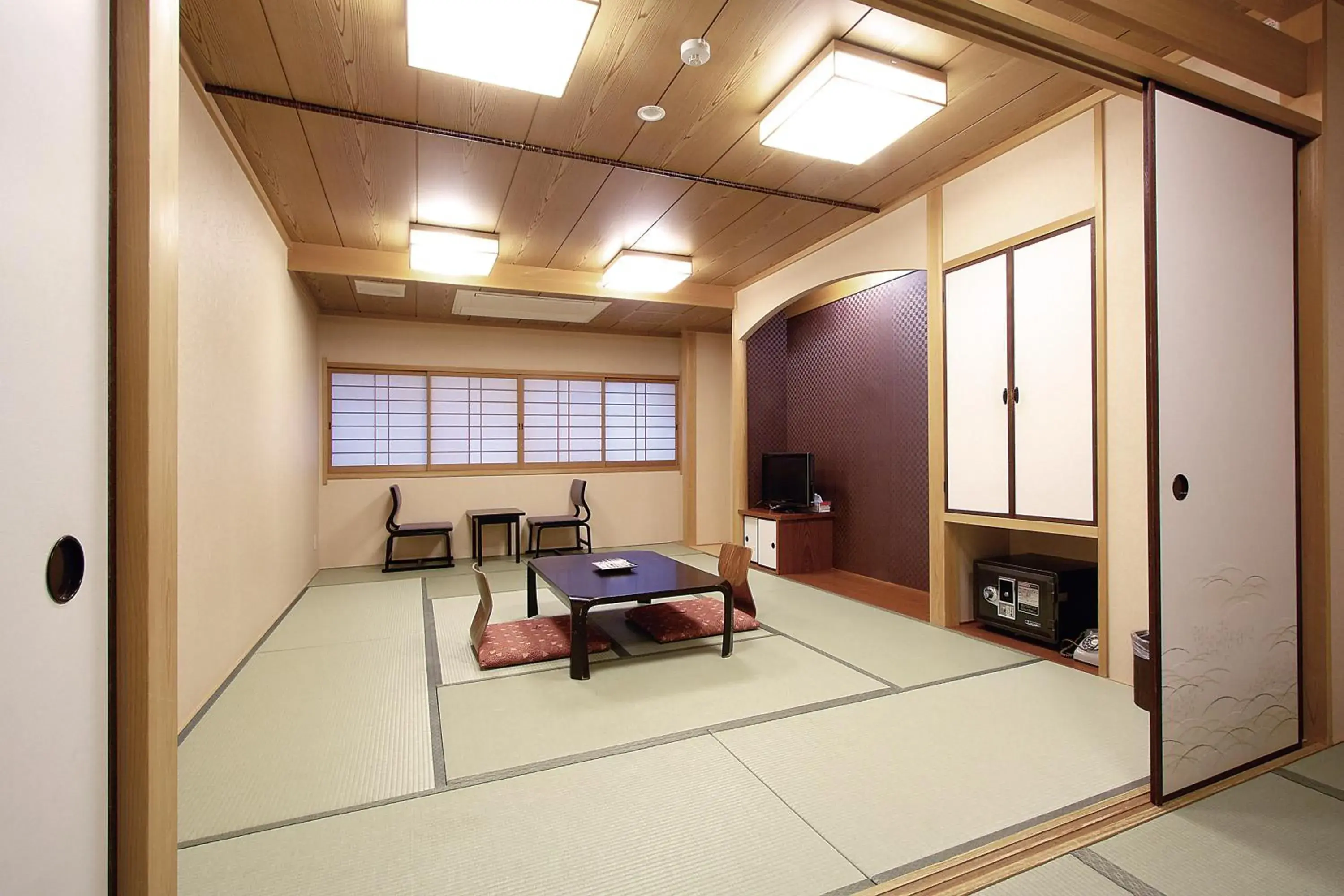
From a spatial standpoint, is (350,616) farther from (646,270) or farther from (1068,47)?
(1068,47)

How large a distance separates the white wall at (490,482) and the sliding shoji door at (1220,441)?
226 inches

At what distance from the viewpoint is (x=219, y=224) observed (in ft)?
9.42

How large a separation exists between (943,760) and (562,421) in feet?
18.6

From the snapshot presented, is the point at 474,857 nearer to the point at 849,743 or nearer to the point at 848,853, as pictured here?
the point at 848,853

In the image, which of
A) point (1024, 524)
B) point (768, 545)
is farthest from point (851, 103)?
point (768, 545)

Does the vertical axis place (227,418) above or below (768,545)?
above

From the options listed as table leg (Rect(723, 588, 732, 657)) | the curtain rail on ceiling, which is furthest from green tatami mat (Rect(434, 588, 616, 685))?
the curtain rail on ceiling

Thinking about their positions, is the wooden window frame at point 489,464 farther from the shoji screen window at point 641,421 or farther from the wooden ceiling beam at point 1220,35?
the wooden ceiling beam at point 1220,35

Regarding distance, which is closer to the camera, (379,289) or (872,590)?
(872,590)

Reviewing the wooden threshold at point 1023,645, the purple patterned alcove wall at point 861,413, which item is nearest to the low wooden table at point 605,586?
the wooden threshold at point 1023,645

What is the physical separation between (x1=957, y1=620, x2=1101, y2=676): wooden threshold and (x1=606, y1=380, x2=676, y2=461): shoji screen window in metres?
4.42

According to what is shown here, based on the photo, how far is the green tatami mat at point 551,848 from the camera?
5.05 ft

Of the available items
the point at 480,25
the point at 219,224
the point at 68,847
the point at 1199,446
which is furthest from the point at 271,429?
the point at 1199,446

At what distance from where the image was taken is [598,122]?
2.93m
